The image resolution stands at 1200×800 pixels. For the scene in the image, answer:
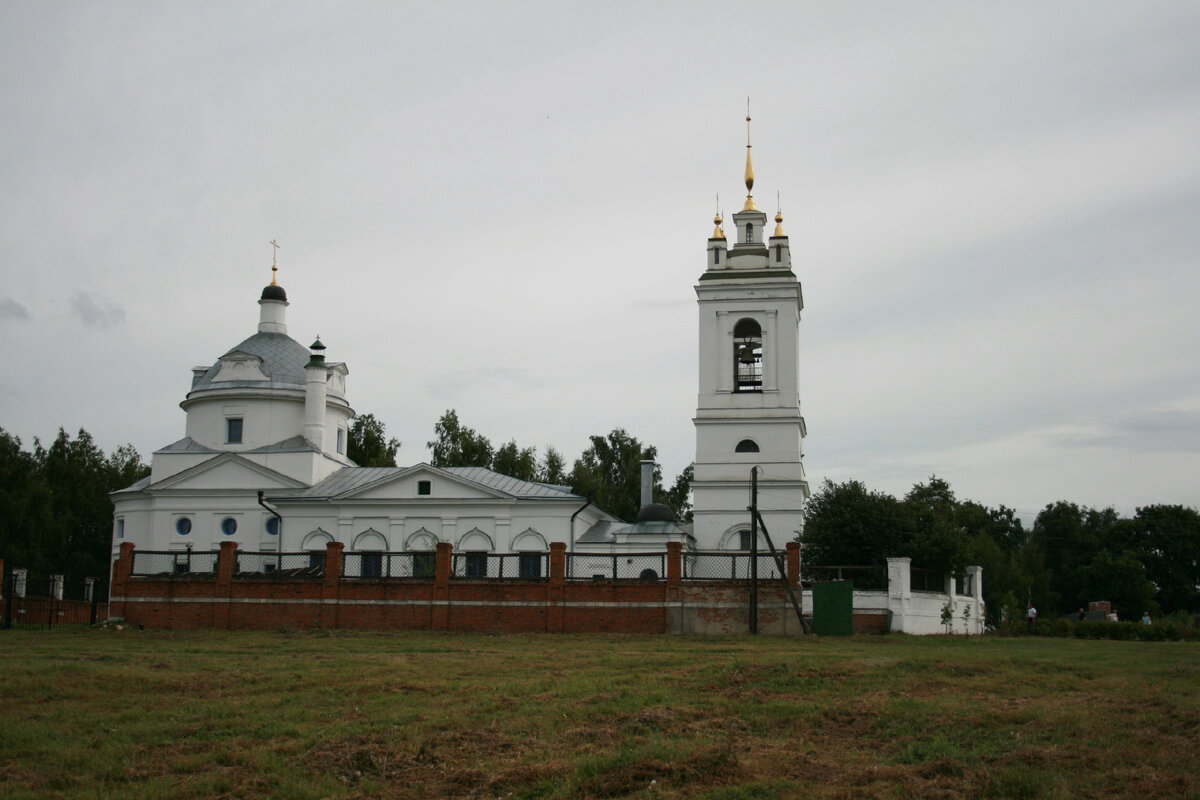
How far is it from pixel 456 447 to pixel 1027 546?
4113 cm

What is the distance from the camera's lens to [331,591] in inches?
1211

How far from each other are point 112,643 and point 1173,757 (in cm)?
2087

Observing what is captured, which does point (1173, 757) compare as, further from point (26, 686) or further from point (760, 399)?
point (760, 399)

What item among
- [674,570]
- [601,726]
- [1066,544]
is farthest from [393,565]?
[1066,544]

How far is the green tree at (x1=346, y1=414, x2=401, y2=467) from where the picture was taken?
61.3m

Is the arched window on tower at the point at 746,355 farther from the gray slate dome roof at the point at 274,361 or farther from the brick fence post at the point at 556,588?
the gray slate dome roof at the point at 274,361

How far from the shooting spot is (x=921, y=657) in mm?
19781

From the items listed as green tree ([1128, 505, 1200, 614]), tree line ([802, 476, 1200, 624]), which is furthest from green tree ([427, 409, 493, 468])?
green tree ([1128, 505, 1200, 614])

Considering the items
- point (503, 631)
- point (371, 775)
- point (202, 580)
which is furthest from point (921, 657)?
point (202, 580)

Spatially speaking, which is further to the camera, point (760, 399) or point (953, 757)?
point (760, 399)

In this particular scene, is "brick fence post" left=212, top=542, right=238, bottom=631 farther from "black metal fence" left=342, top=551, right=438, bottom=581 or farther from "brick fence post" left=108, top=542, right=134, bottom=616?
"black metal fence" left=342, top=551, right=438, bottom=581

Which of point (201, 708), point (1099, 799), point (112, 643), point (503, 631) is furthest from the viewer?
point (503, 631)

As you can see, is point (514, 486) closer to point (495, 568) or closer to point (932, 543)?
Result: point (495, 568)

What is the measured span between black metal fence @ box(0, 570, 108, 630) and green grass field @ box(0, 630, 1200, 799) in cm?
1126
